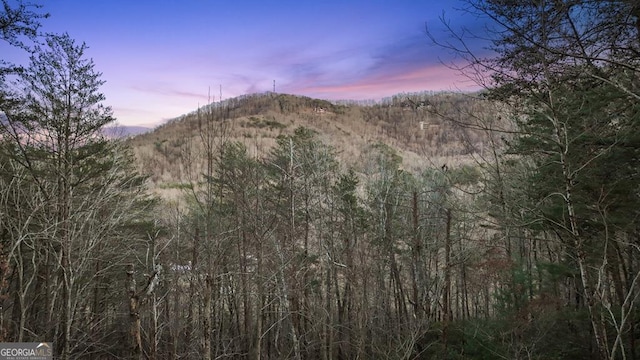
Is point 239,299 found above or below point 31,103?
below

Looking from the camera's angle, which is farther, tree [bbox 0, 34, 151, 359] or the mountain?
tree [bbox 0, 34, 151, 359]

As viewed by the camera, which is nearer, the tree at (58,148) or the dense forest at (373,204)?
the dense forest at (373,204)

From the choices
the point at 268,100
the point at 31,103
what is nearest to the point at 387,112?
the point at 268,100

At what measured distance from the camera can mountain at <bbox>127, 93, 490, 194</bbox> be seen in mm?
6251

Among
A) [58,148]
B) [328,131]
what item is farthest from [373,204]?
[328,131]

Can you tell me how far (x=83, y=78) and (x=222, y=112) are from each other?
7170 millimetres

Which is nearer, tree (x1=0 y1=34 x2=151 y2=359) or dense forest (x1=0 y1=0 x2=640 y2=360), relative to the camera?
dense forest (x1=0 y1=0 x2=640 y2=360)

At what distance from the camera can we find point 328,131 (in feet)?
228

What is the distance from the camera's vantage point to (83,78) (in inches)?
456

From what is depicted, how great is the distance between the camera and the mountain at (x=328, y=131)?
6251mm

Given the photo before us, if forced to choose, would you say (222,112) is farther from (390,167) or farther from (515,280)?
(390,167)

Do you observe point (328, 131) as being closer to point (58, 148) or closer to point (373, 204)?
point (373, 204)

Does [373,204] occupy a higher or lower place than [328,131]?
lower

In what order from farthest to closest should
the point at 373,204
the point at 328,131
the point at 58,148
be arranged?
1. the point at 328,131
2. the point at 373,204
3. the point at 58,148
